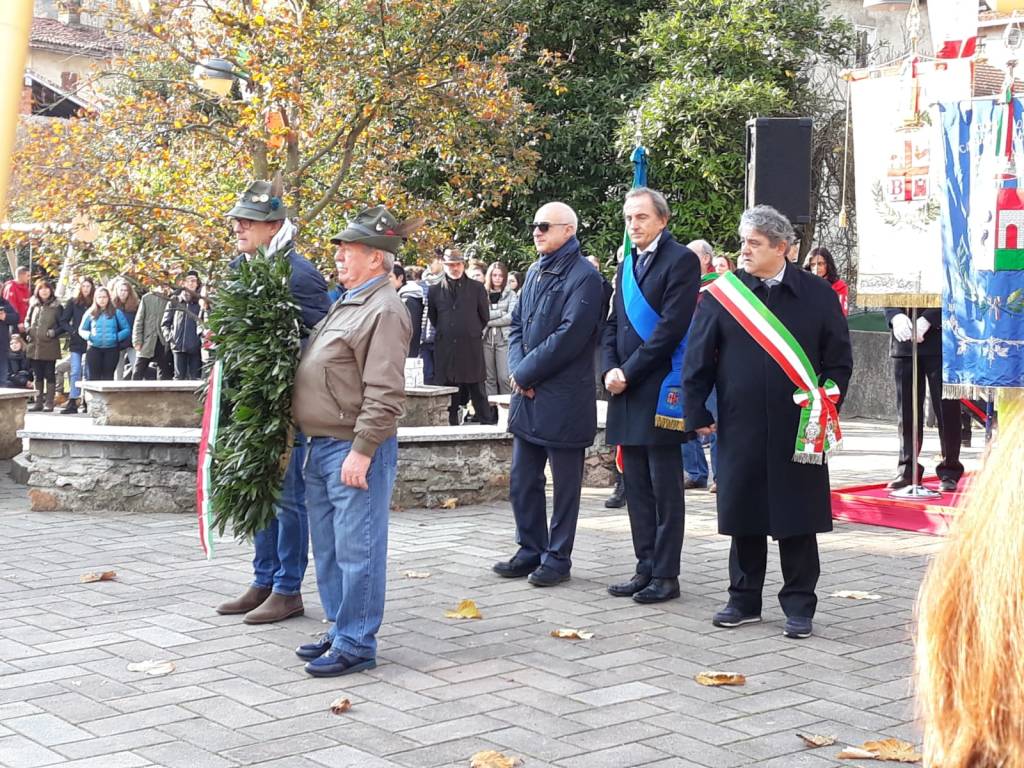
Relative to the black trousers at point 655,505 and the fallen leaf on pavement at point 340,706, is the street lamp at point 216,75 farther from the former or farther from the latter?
the fallen leaf on pavement at point 340,706

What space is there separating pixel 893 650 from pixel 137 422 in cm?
748

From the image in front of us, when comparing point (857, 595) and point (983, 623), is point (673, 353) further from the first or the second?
point (983, 623)

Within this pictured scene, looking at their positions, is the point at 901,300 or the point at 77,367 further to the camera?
the point at 77,367

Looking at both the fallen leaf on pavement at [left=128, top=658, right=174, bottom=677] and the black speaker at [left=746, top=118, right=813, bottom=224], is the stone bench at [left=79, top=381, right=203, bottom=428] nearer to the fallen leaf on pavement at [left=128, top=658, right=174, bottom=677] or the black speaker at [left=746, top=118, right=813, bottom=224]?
the black speaker at [left=746, top=118, right=813, bottom=224]

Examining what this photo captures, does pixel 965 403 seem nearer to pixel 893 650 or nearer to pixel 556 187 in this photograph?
pixel 893 650

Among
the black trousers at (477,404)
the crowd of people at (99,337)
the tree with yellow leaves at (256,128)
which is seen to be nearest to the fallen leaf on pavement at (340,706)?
the tree with yellow leaves at (256,128)

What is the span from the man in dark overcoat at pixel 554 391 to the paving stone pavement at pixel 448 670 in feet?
0.93

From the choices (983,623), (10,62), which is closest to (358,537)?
(10,62)

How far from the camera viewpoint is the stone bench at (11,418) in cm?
1271

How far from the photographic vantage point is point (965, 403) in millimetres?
12867

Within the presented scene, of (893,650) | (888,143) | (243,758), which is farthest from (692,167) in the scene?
(243,758)

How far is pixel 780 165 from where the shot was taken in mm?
10711

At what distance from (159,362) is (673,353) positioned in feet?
44.0

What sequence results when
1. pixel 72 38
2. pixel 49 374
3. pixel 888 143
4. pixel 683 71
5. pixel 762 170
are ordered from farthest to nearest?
pixel 72 38 < pixel 683 71 < pixel 49 374 < pixel 762 170 < pixel 888 143
